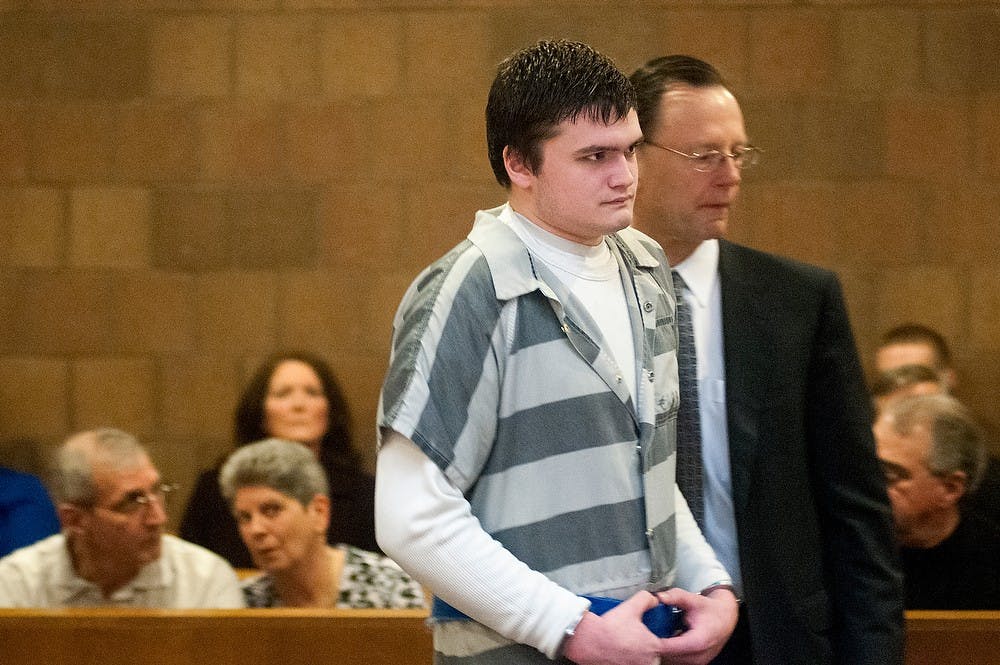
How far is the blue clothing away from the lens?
3.84 m

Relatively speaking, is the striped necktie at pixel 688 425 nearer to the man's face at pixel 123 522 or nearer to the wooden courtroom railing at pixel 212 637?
the wooden courtroom railing at pixel 212 637

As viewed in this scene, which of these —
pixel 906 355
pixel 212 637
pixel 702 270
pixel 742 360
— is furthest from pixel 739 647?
pixel 906 355

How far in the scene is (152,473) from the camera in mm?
3125

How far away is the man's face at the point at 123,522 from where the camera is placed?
9.96 ft

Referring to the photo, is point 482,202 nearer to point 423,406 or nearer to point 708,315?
point 708,315

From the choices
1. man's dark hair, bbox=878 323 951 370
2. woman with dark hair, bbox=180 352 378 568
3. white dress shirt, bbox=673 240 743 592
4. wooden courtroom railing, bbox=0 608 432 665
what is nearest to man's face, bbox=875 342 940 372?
man's dark hair, bbox=878 323 951 370

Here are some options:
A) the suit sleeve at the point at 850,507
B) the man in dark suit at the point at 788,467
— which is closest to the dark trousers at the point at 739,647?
the man in dark suit at the point at 788,467

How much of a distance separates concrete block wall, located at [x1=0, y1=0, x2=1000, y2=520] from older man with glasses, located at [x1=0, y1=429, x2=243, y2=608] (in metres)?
1.64

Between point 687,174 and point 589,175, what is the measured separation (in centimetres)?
64

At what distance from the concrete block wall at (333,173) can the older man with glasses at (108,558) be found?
1.64 metres

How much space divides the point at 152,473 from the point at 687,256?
1.55m

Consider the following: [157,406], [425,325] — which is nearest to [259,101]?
[157,406]

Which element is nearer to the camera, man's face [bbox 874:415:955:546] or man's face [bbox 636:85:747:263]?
man's face [bbox 636:85:747:263]

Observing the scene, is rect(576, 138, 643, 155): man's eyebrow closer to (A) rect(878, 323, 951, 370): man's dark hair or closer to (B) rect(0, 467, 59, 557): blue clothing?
(B) rect(0, 467, 59, 557): blue clothing
